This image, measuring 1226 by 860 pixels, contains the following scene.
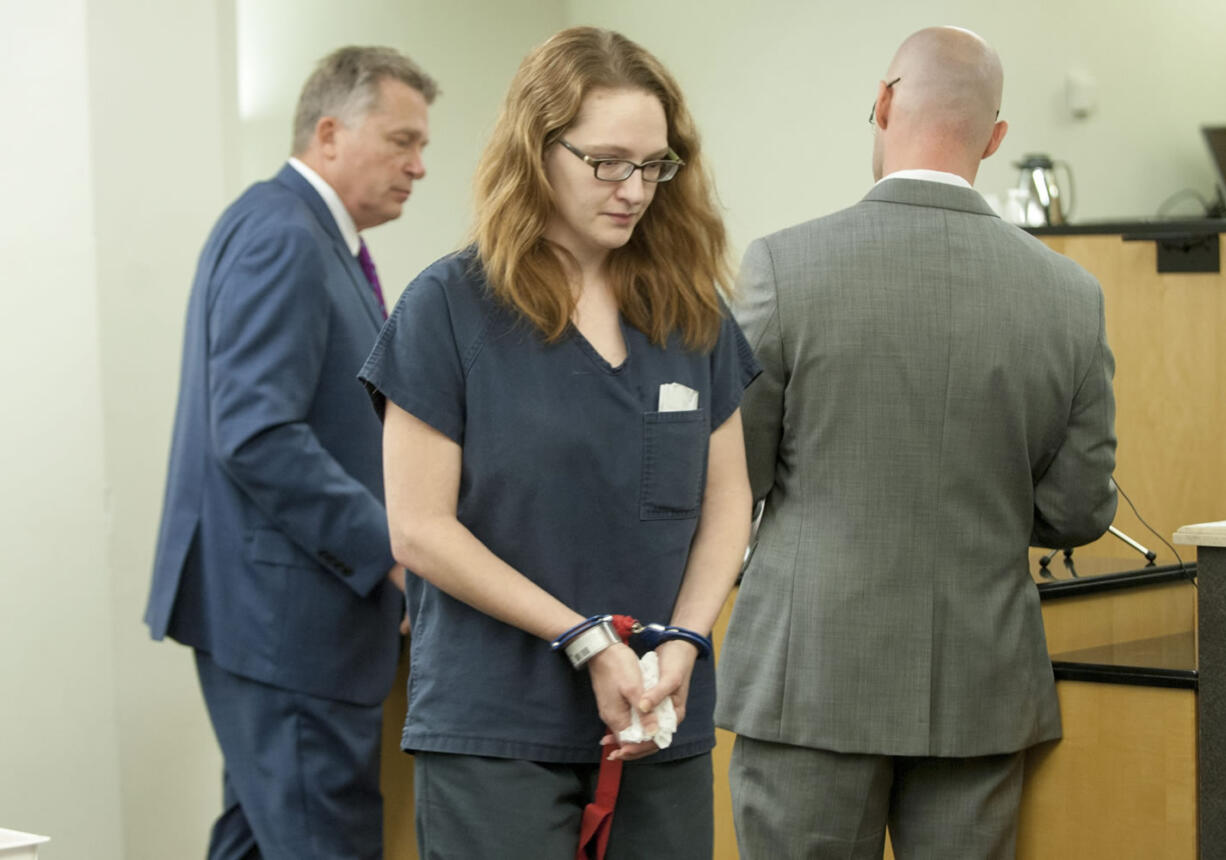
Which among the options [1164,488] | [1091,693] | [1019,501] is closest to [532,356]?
[1019,501]

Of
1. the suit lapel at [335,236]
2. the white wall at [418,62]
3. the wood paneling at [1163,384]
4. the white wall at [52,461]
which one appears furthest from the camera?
the white wall at [418,62]

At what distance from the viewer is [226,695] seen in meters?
2.23

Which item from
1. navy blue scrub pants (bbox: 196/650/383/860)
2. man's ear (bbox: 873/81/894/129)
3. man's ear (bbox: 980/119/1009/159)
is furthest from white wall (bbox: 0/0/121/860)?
man's ear (bbox: 980/119/1009/159)

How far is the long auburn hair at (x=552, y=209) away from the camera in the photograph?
1.38m

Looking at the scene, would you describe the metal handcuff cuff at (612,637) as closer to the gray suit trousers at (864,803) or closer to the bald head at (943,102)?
the gray suit trousers at (864,803)

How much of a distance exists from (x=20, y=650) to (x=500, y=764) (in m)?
1.70

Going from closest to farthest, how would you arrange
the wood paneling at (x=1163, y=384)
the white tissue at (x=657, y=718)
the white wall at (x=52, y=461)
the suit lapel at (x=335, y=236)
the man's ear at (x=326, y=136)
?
the white tissue at (x=657, y=718) → the suit lapel at (x=335, y=236) → the man's ear at (x=326, y=136) → the white wall at (x=52, y=461) → the wood paneling at (x=1163, y=384)

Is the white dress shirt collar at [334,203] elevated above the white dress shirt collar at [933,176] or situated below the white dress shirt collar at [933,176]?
above

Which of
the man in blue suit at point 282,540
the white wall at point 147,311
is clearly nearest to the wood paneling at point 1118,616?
the man in blue suit at point 282,540

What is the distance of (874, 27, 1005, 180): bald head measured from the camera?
188cm

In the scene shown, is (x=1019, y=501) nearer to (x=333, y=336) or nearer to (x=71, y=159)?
(x=333, y=336)

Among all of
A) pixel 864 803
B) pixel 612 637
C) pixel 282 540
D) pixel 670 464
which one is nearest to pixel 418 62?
pixel 282 540

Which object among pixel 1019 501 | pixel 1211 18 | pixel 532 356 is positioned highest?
pixel 1211 18

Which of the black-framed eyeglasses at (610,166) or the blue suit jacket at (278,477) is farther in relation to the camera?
the blue suit jacket at (278,477)
